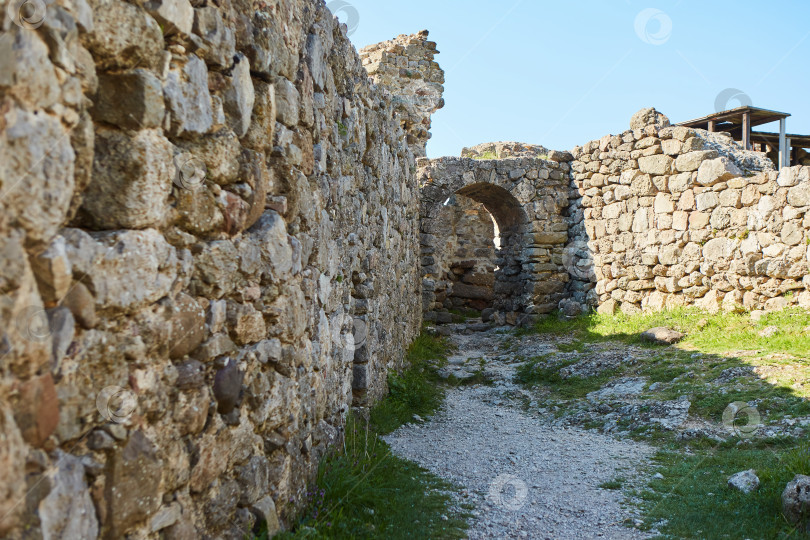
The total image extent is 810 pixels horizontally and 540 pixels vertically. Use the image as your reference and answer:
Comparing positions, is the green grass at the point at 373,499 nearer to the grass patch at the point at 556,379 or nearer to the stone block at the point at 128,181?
the stone block at the point at 128,181

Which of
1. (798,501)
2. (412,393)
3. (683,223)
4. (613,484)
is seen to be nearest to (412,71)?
(683,223)

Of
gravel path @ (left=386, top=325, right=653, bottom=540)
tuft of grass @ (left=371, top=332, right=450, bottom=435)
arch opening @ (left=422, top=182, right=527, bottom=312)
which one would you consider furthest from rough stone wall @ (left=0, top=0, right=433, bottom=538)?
arch opening @ (left=422, top=182, right=527, bottom=312)

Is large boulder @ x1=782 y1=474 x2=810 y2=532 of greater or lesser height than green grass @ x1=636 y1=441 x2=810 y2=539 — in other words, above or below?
above

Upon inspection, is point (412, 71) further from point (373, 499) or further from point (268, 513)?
point (268, 513)

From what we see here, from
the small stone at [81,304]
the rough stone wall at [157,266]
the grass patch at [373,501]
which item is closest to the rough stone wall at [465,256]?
the grass patch at [373,501]

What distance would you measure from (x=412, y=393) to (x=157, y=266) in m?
4.65

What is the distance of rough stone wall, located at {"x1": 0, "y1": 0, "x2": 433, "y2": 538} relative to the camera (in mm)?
1301

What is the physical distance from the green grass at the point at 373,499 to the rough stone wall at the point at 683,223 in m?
6.49

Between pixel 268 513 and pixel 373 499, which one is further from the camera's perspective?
pixel 373 499

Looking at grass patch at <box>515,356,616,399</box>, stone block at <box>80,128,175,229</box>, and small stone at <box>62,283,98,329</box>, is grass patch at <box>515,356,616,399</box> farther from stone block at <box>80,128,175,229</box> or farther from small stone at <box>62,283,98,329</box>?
small stone at <box>62,283,98,329</box>

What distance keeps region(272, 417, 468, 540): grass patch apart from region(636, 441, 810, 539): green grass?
124 cm

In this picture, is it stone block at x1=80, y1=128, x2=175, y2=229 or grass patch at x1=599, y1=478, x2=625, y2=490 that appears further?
grass patch at x1=599, y1=478, x2=625, y2=490

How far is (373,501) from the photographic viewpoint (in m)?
3.30

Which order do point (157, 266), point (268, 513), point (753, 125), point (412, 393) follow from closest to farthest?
point (157, 266), point (268, 513), point (412, 393), point (753, 125)
